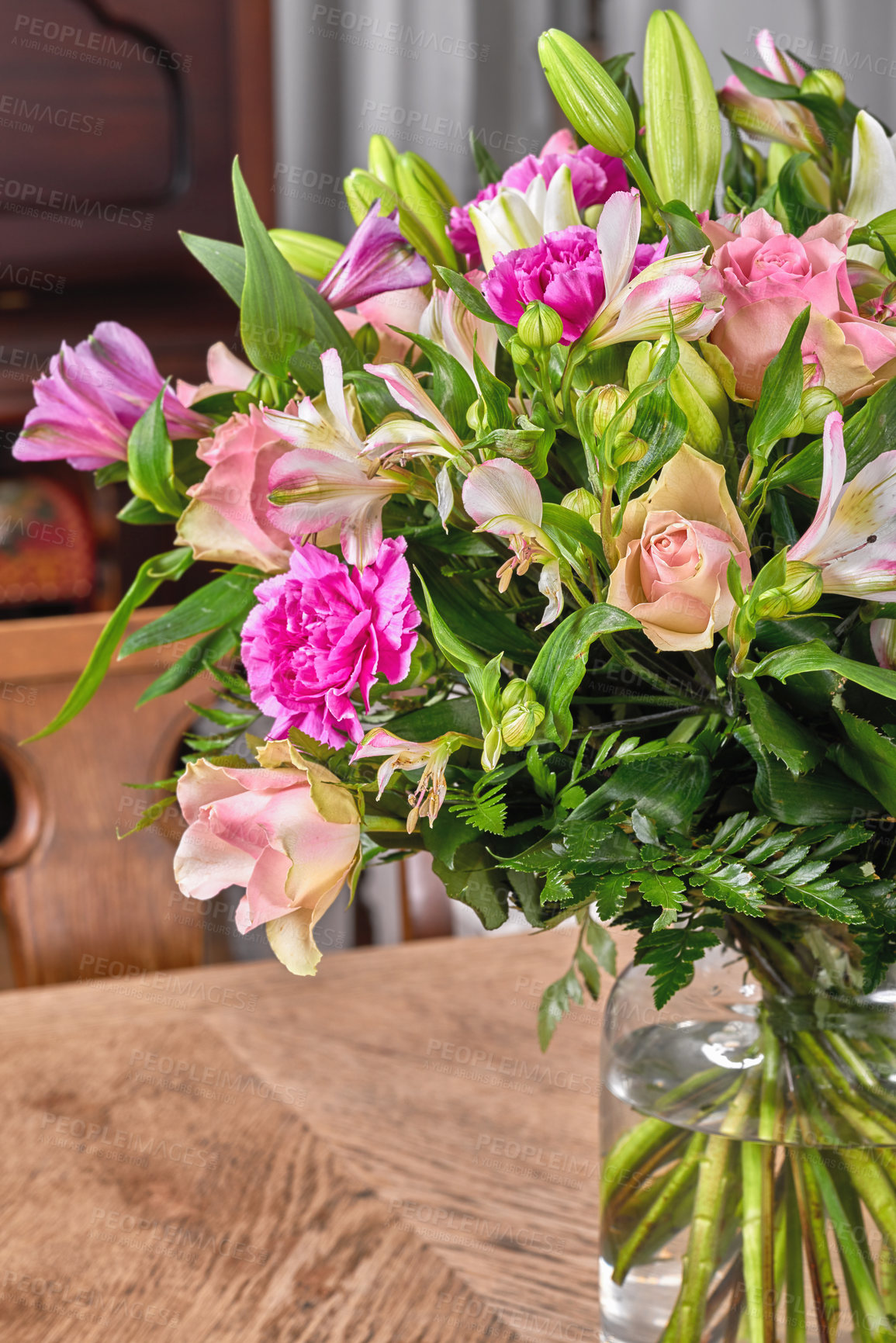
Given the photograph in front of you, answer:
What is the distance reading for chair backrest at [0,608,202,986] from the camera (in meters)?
0.94

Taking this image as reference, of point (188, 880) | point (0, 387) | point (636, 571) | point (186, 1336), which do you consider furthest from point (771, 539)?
point (0, 387)

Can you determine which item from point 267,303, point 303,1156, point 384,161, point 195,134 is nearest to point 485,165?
point 384,161

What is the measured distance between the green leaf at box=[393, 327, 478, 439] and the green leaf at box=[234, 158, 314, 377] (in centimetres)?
5

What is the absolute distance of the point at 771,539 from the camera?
0.38 metres

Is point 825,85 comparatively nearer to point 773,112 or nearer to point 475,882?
point 773,112

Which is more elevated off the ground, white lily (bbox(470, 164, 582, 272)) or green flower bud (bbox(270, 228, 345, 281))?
white lily (bbox(470, 164, 582, 272))

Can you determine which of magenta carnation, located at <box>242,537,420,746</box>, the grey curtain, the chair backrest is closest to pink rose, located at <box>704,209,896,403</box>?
magenta carnation, located at <box>242,537,420,746</box>

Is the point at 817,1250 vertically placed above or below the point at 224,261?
below

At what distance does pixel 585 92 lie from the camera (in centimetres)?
36

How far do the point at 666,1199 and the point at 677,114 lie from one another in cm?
35

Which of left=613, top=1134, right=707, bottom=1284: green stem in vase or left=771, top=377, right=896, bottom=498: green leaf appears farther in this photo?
left=613, top=1134, right=707, bottom=1284: green stem in vase

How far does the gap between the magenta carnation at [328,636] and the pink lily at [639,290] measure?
76 millimetres

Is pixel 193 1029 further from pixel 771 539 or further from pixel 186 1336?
pixel 771 539

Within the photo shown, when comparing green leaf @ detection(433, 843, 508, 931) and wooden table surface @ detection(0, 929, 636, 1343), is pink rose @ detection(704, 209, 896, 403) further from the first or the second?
wooden table surface @ detection(0, 929, 636, 1343)
